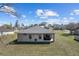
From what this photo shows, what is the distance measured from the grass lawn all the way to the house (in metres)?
0.07

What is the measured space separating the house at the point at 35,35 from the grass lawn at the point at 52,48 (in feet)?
0.24

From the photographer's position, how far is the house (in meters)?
5.15

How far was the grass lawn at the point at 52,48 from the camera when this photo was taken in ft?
16.8

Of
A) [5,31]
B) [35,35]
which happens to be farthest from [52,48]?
[5,31]

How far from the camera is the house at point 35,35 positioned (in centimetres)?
515

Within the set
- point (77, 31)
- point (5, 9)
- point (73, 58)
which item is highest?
point (5, 9)

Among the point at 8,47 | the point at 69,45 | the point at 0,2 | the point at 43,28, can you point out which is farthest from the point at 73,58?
the point at 0,2

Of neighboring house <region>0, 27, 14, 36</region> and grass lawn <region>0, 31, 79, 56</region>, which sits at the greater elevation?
neighboring house <region>0, 27, 14, 36</region>

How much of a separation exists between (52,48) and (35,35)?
30 centimetres

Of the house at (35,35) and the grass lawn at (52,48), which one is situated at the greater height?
the house at (35,35)

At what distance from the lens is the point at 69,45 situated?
5.14m

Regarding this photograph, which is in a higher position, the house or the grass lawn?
the house

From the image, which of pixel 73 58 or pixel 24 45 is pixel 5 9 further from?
pixel 73 58

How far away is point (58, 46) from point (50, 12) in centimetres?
50
